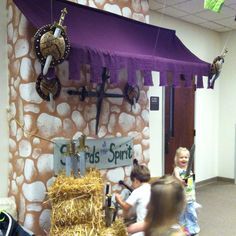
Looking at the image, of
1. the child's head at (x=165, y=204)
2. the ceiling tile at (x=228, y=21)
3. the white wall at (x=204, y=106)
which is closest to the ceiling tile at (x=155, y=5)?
the white wall at (x=204, y=106)

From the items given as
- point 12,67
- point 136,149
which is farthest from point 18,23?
point 136,149

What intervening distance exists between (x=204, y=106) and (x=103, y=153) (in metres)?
3.07

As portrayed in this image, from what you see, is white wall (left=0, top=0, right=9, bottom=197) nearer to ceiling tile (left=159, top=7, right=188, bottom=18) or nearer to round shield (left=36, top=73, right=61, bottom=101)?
round shield (left=36, top=73, right=61, bottom=101)

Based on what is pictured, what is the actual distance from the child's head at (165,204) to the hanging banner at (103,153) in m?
1.55

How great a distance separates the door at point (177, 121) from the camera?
5.09 m

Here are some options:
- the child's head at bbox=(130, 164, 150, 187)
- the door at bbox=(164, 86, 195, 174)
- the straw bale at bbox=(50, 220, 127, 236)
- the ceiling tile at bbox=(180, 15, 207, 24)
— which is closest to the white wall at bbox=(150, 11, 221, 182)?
the ceiling tile at bbox=(180, 15, 207, 24)

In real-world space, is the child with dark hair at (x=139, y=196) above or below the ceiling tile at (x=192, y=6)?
below

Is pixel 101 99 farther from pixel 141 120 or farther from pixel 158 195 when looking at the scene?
pixel 158 195

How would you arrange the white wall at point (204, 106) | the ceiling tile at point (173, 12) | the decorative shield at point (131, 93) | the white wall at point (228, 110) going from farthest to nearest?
the white wall at point (228, 110)
the white wall at point (204, 106)
the ceiling tile at point (173, 12)
the decorative shield at point (131, 93)

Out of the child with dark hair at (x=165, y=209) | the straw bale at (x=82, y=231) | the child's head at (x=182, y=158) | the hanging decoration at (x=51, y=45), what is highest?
the hanging decoration at (x=51, y=45)

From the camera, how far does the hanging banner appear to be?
302 centimetres

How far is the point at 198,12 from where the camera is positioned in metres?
4.90

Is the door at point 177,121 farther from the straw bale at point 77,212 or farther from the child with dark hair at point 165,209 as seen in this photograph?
the child with dark hair at point 165,209

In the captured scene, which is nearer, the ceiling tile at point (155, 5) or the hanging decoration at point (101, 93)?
the hanging decoration at point (101, 93)
